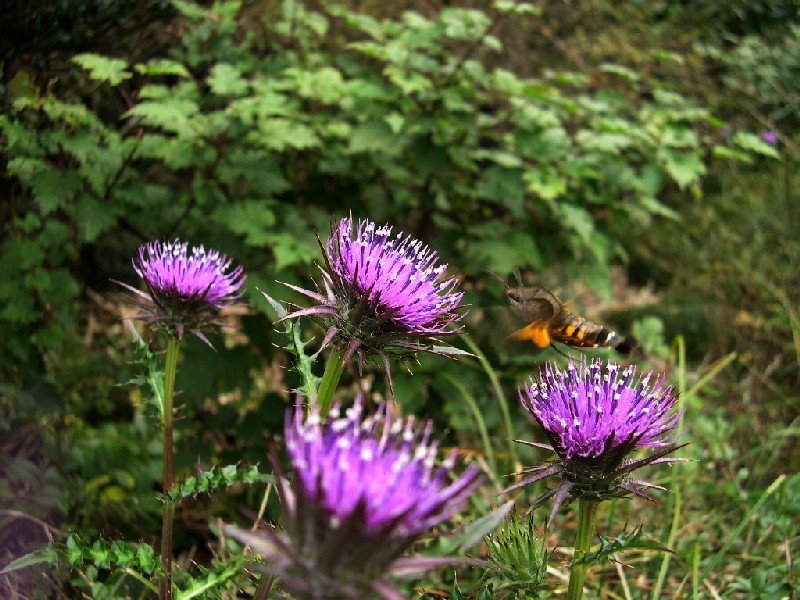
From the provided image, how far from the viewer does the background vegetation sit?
3092 mm

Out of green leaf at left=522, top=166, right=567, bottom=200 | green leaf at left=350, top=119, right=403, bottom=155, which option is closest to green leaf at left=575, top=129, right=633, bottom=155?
green leaf at left=522, top=166, right=567, bottom=200

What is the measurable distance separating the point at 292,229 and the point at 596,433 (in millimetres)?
2101

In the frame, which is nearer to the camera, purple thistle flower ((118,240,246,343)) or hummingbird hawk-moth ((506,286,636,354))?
purple thistle flower ((118,240,246,343))

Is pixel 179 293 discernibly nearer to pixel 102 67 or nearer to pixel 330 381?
pixel 330 381

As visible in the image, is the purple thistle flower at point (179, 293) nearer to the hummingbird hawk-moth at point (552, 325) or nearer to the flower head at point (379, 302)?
the flower head at point (379, 302)

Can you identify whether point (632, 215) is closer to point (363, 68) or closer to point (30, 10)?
point (363, 68)

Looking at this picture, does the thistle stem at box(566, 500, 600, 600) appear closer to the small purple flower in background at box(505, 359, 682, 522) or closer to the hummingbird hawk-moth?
the small purple flower in background at box(505, 359, 682, 522)

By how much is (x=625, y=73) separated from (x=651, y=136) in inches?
16.4

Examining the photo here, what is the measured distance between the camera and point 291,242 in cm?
334

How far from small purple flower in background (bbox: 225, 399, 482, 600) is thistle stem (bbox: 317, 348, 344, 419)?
0.64 meters

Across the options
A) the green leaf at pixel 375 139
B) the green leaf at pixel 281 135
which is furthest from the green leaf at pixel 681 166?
the green leaf at pixel 281 135

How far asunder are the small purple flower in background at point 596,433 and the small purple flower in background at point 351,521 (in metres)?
0.66

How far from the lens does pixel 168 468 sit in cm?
224

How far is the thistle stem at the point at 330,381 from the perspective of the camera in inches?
78.8
